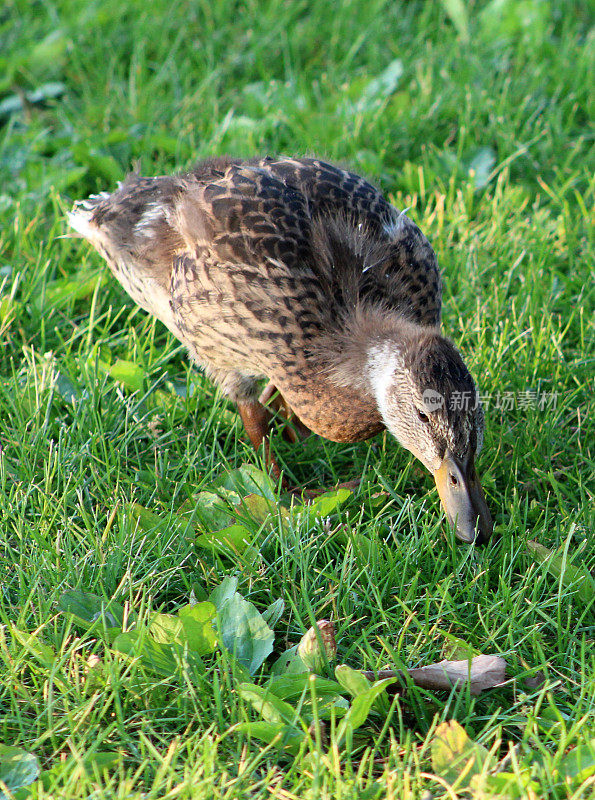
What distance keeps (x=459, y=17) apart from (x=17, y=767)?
225 inches

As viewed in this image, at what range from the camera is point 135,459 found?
11.9ft

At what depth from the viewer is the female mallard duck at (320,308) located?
10.4 feet

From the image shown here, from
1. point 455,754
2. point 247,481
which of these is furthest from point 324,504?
point 455,754

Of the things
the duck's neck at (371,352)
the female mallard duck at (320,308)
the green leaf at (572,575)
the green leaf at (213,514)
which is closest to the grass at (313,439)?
the green leaf at (572,575)

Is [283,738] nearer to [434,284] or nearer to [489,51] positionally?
[434,284]

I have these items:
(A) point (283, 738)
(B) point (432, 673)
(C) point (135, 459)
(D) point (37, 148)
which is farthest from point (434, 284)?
(D) point (37, 148)

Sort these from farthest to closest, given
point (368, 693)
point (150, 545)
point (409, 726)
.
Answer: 1. point (150, 545)
2. point (409, 726)
3. point (368, 693)

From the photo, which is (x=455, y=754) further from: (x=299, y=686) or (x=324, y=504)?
(x=324, y=504)

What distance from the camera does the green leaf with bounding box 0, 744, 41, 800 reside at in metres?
2.35

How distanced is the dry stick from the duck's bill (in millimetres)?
536

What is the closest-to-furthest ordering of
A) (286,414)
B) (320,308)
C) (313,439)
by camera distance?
(320,308) → (313,439) → (286,414)

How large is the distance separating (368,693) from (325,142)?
146 inches

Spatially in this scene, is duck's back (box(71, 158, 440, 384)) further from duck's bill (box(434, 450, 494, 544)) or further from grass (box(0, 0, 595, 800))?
duck's bill (box(434, 450, 494, 544))

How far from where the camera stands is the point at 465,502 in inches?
123
